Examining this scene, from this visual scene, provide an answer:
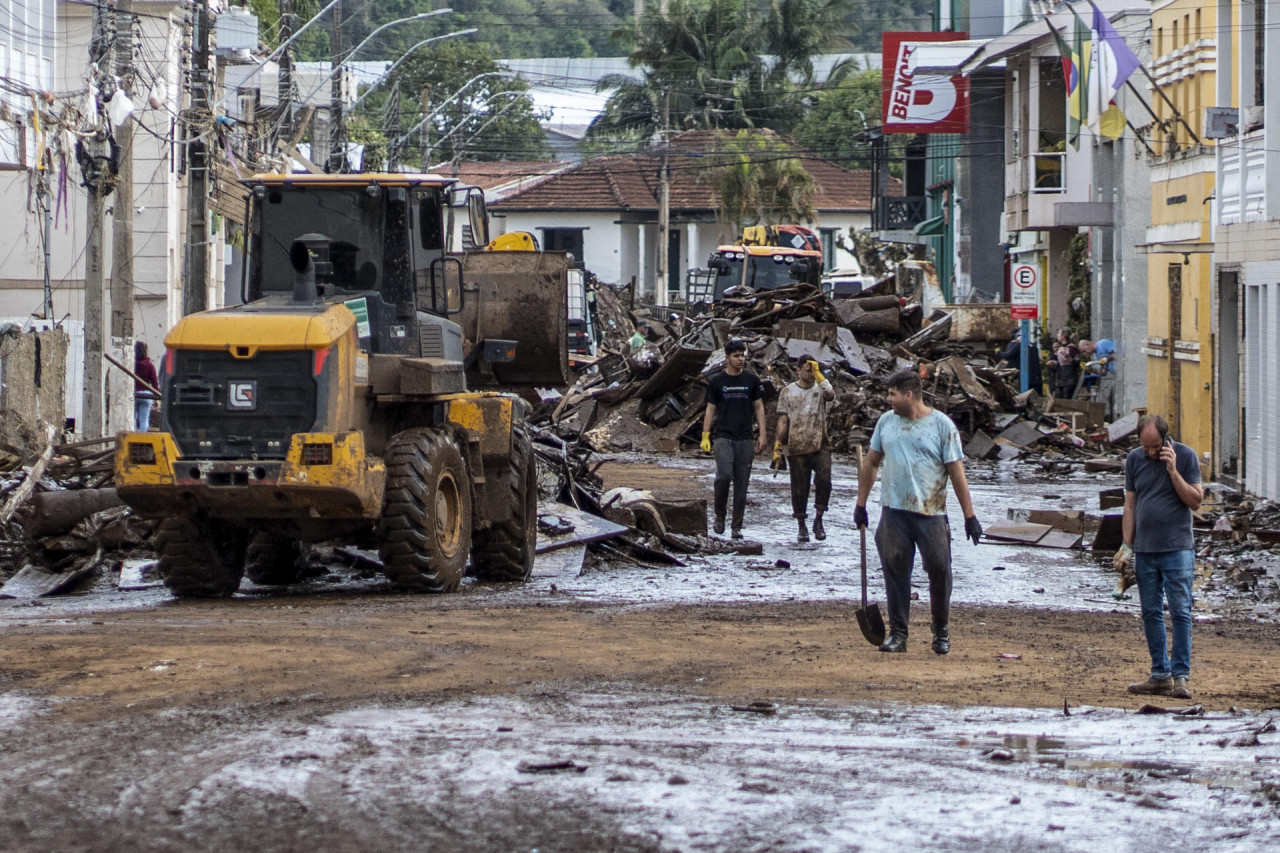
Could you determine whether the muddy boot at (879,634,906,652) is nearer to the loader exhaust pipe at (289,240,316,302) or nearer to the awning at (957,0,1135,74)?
the loader exhaust pipe at (289,240,316,302)

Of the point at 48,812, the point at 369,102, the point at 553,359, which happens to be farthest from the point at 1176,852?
the point at 369,102

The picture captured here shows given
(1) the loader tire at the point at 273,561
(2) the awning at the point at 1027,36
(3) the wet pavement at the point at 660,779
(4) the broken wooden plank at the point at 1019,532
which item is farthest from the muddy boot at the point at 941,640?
(2) the awning at the point at 1027,36

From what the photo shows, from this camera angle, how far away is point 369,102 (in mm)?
84312

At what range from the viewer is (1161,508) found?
373 inches

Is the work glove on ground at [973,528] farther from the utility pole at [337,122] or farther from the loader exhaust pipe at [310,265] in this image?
the utility pole at [337,122]

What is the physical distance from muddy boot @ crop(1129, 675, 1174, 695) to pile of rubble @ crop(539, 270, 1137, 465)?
19.6 meters

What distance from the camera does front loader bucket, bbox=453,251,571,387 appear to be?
53.1 ft

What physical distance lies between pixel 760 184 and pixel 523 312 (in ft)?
167

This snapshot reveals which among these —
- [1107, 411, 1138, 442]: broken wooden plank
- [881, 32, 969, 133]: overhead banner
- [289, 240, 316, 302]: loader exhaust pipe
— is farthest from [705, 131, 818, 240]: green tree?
[289, 240, 316, 302]: loader exhaust pipe

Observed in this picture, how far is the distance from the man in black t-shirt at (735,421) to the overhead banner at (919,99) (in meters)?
31.2

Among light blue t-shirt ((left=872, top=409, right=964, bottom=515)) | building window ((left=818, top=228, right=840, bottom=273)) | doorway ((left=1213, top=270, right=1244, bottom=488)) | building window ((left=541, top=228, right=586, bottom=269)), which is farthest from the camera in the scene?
building window ((left=818, top=228, right=840, bottom=273))

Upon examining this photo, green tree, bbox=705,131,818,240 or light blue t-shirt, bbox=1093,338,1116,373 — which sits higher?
green tree, bbox=705,131,818,240

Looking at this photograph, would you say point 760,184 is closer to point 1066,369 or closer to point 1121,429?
point 1066,369

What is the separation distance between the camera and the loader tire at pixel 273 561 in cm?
1427
